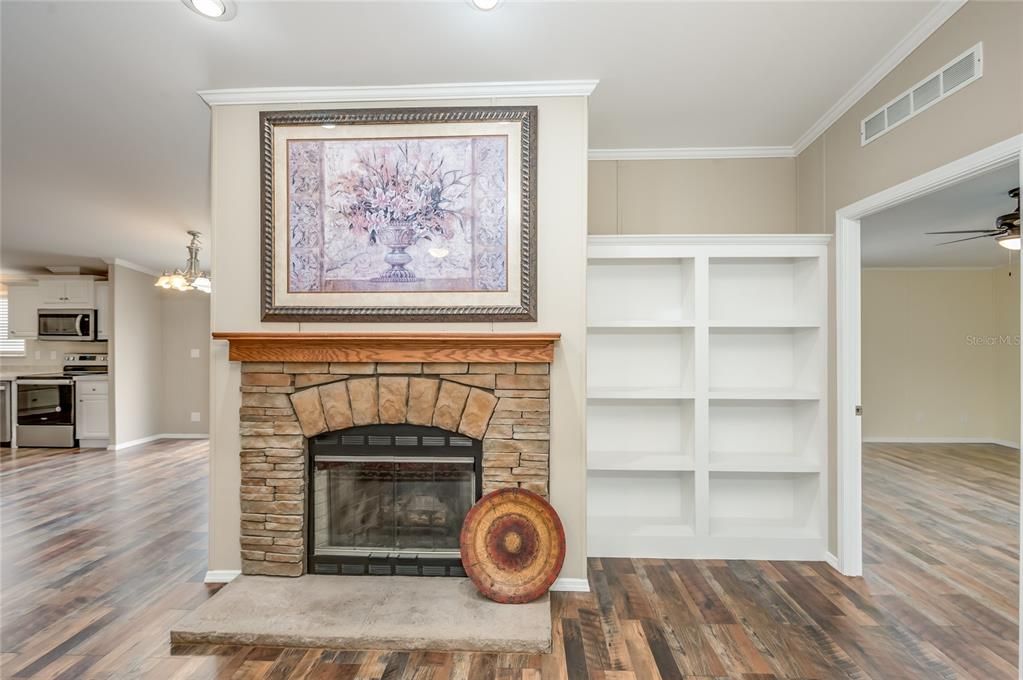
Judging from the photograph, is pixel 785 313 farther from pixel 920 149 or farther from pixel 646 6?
pixel 646 6

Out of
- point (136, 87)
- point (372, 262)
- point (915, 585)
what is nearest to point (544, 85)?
point (372, 262)

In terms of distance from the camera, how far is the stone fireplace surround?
2.55 m

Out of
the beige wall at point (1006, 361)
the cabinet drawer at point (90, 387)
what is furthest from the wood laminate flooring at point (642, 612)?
the beige wall at point (1006, 361)

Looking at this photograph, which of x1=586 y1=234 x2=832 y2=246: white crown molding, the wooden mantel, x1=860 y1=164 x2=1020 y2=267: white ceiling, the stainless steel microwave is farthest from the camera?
the stainless steel microwave

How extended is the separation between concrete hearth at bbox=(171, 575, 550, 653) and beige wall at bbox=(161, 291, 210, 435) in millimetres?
5714

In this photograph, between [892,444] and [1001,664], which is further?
[892,444]

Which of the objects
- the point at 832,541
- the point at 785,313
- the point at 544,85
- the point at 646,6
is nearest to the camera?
the point at 646,6

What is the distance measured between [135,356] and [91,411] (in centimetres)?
82

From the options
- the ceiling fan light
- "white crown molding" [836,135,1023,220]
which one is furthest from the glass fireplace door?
the ceiling fan light

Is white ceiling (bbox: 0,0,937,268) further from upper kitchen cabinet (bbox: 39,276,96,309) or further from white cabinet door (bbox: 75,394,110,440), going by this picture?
white cabinet door (bbox: 75,394,110,440)

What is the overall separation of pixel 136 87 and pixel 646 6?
248 cm

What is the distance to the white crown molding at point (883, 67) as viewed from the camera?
6.71 feet

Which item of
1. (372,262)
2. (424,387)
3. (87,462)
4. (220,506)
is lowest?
(87,462)

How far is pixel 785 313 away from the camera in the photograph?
329 cm
